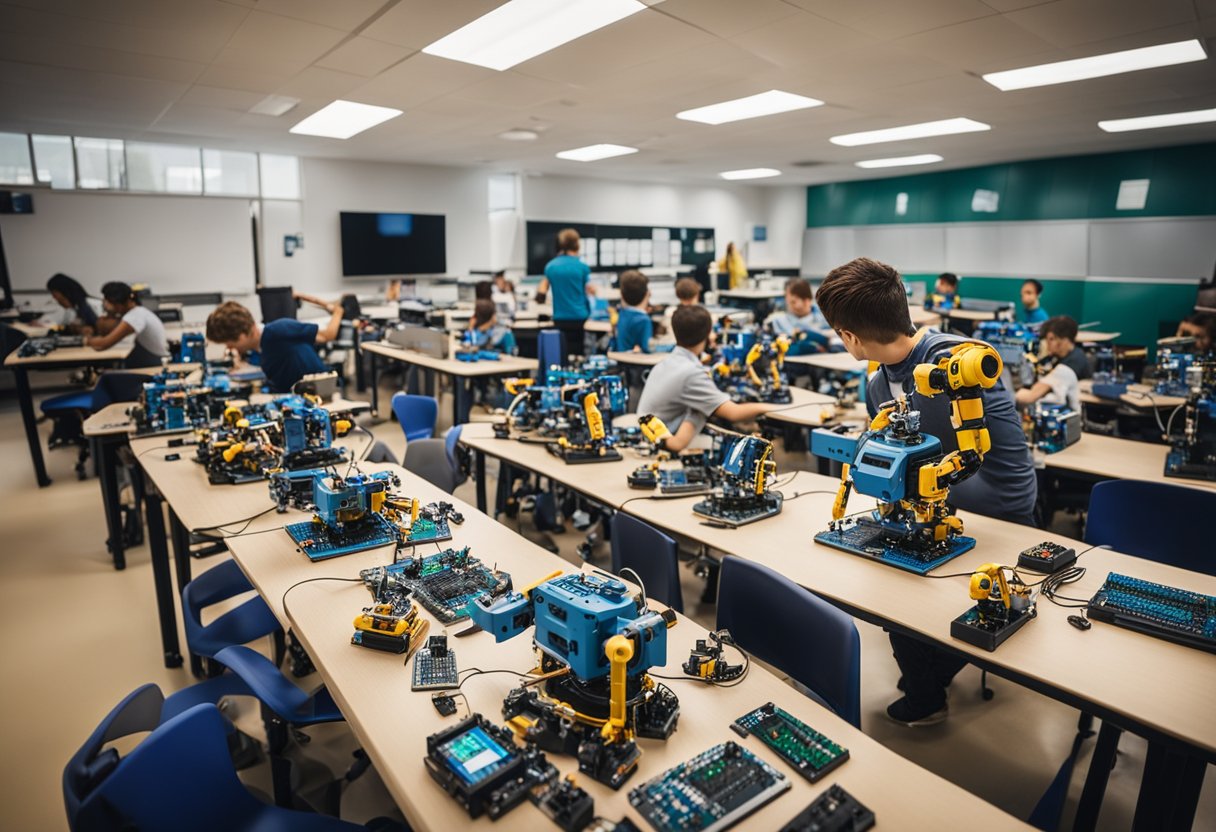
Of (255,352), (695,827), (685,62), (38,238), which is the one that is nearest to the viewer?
(695,827)

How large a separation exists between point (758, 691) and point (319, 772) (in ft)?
5.42

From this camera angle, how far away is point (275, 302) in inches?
313

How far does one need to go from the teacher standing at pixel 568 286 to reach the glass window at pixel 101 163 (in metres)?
5.68

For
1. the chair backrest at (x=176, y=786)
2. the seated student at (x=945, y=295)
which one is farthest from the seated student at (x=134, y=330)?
the seated student at (x=945, y=295)

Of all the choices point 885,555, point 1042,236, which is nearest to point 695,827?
point 885,555

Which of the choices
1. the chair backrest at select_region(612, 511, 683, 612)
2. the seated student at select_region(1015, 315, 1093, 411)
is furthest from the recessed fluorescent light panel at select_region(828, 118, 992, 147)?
the chair backrest at select_region(612, 511, 683, 612)

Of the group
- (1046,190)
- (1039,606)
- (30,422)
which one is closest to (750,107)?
(1039,606)

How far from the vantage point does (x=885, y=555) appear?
6.79 feet

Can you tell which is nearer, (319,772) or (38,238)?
(319,772)

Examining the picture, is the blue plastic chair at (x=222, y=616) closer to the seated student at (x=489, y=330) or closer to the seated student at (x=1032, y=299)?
the seated student at (x=489, y=330)

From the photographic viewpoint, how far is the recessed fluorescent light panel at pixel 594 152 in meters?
8.21

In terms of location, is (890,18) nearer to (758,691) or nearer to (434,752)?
(758,691)

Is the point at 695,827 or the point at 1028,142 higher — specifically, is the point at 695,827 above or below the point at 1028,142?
below

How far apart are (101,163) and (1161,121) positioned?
1148cm
